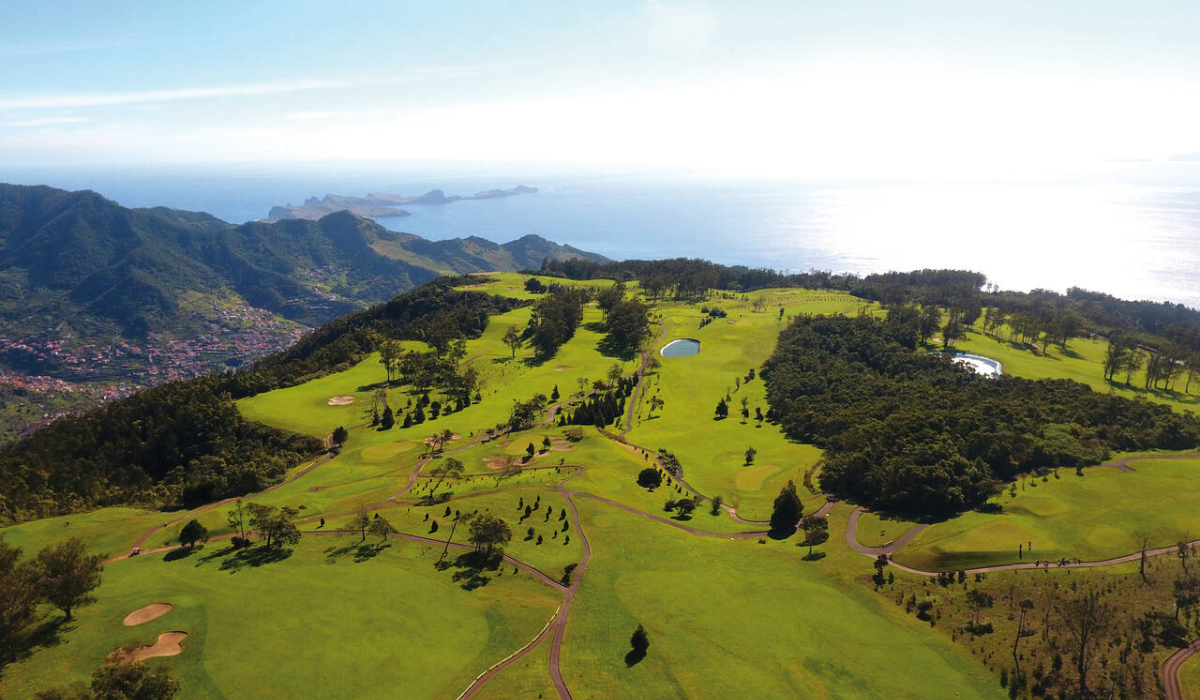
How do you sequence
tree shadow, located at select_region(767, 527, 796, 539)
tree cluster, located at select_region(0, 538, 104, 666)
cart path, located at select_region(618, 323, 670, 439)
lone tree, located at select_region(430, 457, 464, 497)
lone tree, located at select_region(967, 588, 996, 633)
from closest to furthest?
1. tree cluster, located at select_region(0, 538, 104, 666)
2. lone tree, located at select_region(967, 588, 996, 633)
3. tree shadow, located at select_region(767, 527, 796, 539)
4. lone tree, located at select_region(430, 457, 464, 497)
5. cart path, located at select_region(618, 323, 670, 439)

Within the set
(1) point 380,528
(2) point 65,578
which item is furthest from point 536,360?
(2) point 65,578

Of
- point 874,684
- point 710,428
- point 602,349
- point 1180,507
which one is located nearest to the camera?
point 874,684

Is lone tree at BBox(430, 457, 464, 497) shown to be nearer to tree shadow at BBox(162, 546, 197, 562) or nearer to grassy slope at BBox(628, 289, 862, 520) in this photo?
tree shadow at BBox(162, 546, 197, 562)

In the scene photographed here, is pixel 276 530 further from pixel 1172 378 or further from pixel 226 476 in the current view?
pixel 1172 378

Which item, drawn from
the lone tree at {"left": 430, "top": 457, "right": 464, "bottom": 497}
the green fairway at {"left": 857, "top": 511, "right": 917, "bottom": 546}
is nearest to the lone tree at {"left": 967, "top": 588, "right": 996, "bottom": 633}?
the green fairway at {"left": 857, "top": 511, "right": 917, "bottom": 546}

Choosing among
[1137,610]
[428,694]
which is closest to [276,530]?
[428,694]

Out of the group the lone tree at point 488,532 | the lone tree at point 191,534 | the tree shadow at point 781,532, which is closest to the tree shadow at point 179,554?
the lone tree at point 191,534
